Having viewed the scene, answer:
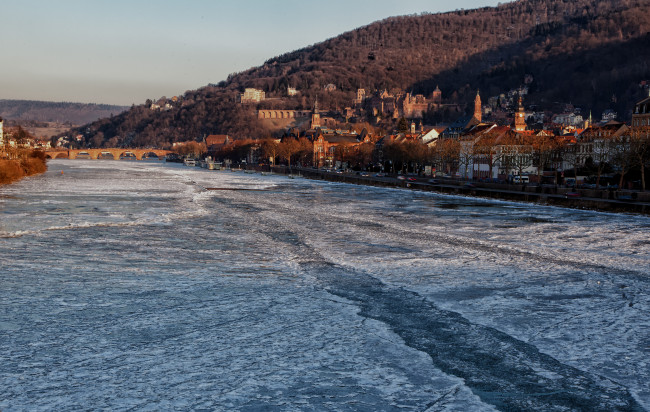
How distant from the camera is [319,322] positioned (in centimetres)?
1065

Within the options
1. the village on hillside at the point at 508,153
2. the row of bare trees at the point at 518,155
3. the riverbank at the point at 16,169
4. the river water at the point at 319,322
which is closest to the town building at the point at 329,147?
the village on hillside at the point at 508,153

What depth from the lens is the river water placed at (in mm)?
7609

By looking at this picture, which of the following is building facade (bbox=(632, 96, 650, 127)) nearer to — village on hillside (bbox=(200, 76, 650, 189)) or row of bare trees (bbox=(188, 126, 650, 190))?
village on hillside (bbox=(200, 76, 650, 189))

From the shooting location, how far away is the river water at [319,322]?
7.61 m

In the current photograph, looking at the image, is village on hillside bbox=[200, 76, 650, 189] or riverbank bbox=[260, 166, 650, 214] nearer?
riverbank bbox=[260, 166, 650, 214]

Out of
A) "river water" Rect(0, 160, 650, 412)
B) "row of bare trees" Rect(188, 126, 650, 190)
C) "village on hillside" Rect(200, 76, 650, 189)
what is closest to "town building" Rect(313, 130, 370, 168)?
"village on hillside" Rect(200, 76, 650, 189)

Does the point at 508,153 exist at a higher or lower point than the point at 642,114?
lower

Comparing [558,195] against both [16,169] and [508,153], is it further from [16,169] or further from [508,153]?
[16,169]

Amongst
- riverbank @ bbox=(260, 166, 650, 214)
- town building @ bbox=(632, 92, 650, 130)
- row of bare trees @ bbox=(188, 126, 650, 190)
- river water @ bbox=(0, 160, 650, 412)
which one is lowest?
river water @ bbox=(0, 160, 650, 412)

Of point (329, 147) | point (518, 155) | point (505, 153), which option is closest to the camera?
point (518, 155)

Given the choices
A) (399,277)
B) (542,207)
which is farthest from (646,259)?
(542,207)

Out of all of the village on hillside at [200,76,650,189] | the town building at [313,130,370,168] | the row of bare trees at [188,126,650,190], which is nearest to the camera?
the row of bare trees at [188,126,650,190]

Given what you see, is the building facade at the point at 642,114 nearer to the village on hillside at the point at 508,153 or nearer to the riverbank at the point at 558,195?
the village on hillside at the point at 508,153

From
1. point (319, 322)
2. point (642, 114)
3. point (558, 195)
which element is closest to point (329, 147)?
point (642, 114)
